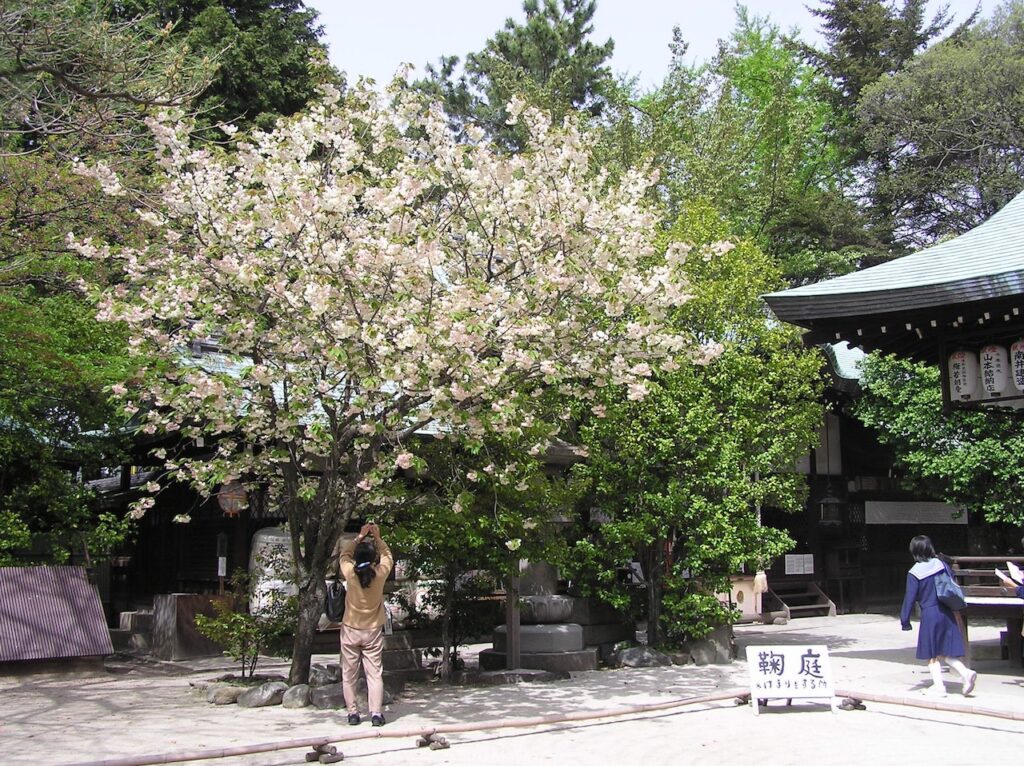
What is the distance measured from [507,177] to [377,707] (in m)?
5.40

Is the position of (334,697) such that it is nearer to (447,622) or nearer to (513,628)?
(447,622)

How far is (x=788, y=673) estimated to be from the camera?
904 cm

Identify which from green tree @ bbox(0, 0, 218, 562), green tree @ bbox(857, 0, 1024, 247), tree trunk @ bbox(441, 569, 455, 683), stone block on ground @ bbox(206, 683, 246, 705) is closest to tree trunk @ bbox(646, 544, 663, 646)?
tree trunk @ bbox(441, 569, 455, 683)

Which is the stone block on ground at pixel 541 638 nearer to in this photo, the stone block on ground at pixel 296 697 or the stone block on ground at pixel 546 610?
the stone block on ground at pixel 546 610

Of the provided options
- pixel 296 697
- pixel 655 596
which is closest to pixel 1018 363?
pixel 655 596

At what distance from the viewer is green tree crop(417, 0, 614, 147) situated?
2859 cm

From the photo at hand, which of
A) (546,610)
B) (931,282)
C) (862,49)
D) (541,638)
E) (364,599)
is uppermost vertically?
(862,49)

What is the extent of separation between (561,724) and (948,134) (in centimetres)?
2462

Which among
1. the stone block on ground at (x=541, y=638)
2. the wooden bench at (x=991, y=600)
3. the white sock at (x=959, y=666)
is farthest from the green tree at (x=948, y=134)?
the stone block on ground at (x=541, y=638)

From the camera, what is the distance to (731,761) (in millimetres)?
7098

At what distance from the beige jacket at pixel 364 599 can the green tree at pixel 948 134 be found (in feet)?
77.6

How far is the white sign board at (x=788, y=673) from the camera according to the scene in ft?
29.4

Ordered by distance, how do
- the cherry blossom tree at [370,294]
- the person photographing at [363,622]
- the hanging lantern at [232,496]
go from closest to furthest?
1. the cherry blossom tree at [370,294]
2. the person photographing at [363,622]
3. the hanging lantern at [232,496]

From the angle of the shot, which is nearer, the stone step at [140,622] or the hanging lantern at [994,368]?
the hanging lantern at [994,368]
